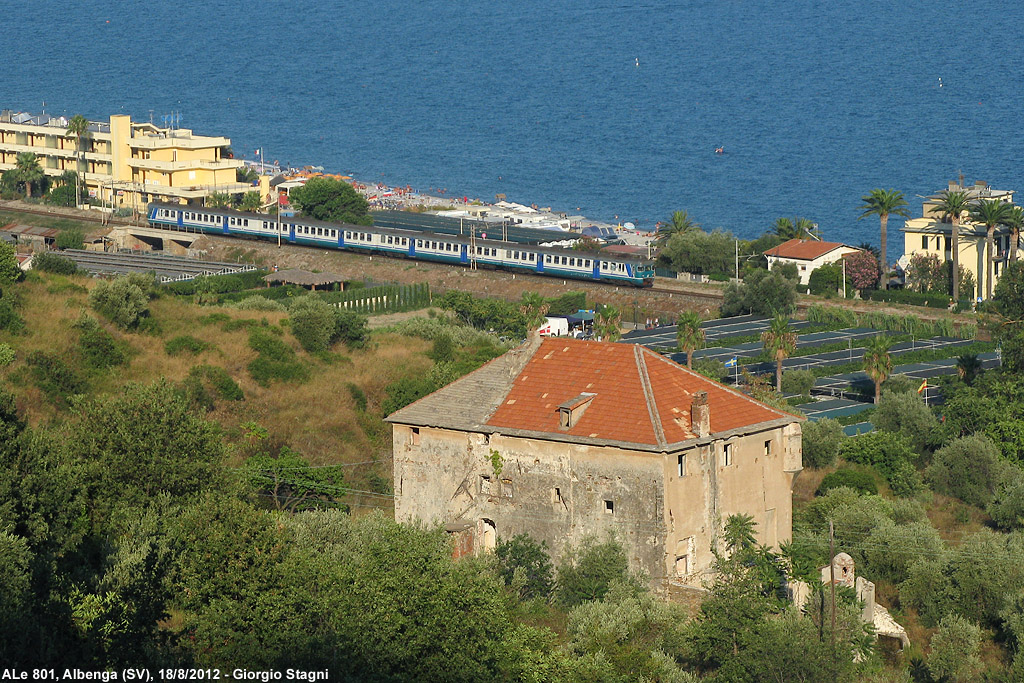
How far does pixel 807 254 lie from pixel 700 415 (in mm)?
59712

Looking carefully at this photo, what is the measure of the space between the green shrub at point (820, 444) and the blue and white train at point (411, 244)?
121 feet

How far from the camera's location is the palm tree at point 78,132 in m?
124

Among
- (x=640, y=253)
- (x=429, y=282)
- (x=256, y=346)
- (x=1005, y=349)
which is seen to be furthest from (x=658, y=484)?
(x=640, y=253)

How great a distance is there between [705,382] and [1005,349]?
28.1 m

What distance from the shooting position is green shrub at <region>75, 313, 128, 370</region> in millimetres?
55750

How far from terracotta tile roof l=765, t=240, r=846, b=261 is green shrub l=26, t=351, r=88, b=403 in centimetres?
5401

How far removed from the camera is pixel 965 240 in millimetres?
94312

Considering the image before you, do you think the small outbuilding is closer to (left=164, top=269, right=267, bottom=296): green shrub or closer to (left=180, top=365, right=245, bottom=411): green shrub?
(left=164, top=269, right=267, bottom=296): green shrub

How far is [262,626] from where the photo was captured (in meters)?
30.6

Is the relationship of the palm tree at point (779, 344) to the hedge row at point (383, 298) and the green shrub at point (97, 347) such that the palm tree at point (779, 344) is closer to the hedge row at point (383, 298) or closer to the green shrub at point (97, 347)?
the hedge row at point (383, 298)

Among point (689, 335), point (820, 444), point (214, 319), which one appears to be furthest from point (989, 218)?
point (214, 319)

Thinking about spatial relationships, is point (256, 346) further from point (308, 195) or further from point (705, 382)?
point (308, 195)

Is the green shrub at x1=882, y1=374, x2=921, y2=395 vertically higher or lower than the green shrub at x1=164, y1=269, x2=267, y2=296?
lower

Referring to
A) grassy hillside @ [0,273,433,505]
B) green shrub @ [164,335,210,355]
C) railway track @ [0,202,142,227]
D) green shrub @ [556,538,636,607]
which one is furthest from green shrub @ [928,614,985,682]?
railway track @ [0,202,142,227]
